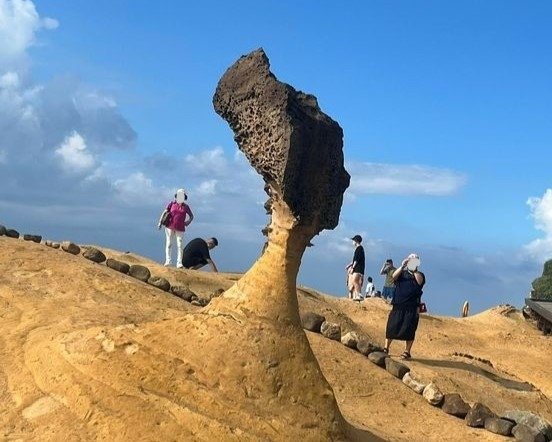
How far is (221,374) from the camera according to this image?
5102 mm

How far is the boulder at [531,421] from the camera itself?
25.9 ft

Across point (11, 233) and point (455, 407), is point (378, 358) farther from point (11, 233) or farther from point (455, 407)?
point (11, 233)

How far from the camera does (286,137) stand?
5.39m

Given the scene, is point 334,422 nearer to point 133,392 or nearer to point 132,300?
point 133,392

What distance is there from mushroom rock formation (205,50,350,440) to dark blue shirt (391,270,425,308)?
16.5ft

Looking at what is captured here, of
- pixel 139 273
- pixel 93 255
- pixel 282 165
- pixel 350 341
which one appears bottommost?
pixel 350 341

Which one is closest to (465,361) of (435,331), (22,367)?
(435,331)

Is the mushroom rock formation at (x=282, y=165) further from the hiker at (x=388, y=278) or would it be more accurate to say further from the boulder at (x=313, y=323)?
the hiker at (x=388, y=278)

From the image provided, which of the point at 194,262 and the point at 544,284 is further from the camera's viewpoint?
the point at 544,284

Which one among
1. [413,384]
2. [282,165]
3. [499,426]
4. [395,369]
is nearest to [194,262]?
[395,369]

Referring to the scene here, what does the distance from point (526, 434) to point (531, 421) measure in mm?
338

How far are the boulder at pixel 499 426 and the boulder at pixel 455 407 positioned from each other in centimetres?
38

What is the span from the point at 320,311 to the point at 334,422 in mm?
7547

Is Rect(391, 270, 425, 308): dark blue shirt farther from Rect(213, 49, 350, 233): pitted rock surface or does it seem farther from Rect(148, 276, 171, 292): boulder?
Rect(213, 49, 350, 233): pitted rock surface
